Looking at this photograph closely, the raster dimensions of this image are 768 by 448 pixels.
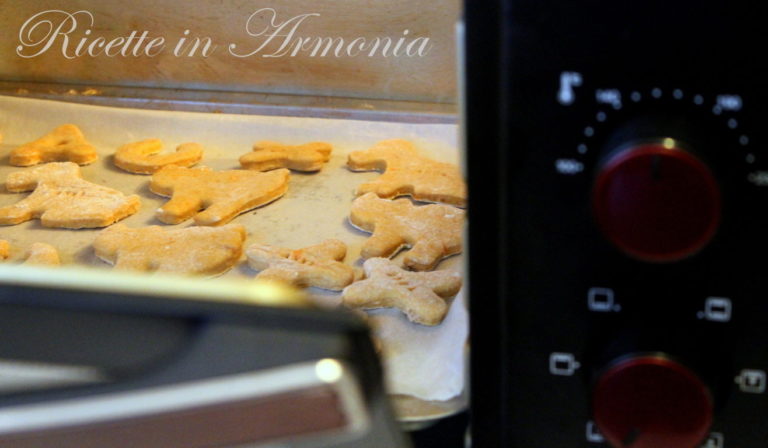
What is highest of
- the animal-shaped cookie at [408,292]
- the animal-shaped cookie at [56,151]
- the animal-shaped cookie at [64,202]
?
the animal-shaped cookie at [56,151]

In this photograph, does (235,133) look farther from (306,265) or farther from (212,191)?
(306,265)

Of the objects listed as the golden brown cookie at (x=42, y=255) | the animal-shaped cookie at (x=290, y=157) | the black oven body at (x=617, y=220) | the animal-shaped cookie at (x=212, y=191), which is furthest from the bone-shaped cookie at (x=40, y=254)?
the black oven body at (x=617, y=220)

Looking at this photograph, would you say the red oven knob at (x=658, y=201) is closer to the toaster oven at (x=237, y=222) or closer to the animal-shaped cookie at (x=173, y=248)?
the toaster oven at (x=237, y=222)

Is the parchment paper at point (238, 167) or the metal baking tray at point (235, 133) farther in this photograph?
the metal baking tray at point (235, 133)

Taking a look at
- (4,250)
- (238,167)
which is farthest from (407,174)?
(4,250)

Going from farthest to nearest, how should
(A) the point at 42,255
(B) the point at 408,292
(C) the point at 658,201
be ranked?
1. (A) the point at 42,255
2. (B) the point at 408,292
3. (C) the point at 658,201
